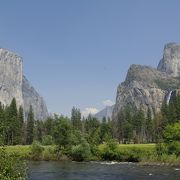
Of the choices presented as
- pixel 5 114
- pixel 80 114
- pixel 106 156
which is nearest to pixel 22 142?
pixel 5 114

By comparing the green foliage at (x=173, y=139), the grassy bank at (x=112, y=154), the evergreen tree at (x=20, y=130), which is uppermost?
the evergreen tree at (x=20, y=130)

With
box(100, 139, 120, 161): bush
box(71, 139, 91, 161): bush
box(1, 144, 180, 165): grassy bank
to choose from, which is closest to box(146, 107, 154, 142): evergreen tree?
box(1, 144, 180, 165): grassy bank

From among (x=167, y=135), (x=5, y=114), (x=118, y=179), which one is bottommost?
(x=118, y=179)

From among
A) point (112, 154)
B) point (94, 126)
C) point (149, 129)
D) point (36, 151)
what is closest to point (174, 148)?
point (112, 154)

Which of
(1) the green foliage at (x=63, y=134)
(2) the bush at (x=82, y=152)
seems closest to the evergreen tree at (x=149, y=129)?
(1) the green foliage at (x=63, y=134)

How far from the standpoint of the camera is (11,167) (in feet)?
58.3

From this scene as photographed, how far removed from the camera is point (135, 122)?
174875mm

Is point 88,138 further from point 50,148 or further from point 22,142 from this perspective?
point 22,142

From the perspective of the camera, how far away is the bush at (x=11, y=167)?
55.8ft

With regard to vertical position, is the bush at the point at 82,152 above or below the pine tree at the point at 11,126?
below

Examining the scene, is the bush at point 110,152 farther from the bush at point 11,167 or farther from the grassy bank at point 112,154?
the bush at point 11,167

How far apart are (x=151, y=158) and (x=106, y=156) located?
14129 millimetres

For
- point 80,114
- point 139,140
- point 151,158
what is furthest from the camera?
point 80,114

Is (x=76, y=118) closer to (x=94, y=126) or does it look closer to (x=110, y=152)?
(x=94, y=126)
